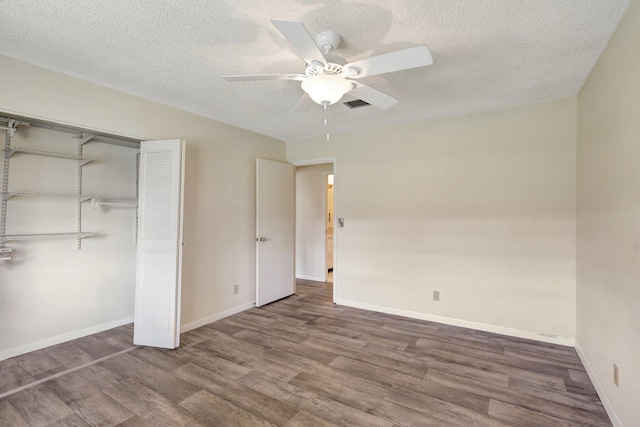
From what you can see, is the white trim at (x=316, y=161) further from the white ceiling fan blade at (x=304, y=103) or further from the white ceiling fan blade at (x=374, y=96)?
the white ceiling fan blade at (x=374, y=96)

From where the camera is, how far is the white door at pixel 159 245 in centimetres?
292

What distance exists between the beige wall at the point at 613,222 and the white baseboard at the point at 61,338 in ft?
14.4

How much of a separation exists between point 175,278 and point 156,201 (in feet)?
2.58

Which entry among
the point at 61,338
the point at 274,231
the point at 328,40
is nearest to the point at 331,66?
the point at 328,40

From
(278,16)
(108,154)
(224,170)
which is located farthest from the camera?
(224,170)

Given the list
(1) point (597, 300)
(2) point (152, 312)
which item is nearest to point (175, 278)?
(2) point (152, 312)

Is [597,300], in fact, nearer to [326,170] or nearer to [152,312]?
[152,312]

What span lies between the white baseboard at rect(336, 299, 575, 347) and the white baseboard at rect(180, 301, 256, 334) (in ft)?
4.33

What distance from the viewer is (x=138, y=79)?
103 inches

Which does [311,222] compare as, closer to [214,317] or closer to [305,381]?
→ [214,317]

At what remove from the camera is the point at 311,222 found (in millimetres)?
6043

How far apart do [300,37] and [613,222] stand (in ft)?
7.45

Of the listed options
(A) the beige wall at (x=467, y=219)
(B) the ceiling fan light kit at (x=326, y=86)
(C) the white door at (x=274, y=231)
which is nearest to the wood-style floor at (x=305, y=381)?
(A) the beige wall at (x=467, y=219)

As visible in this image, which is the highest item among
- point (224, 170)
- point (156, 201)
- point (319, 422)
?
point (224, 170)
